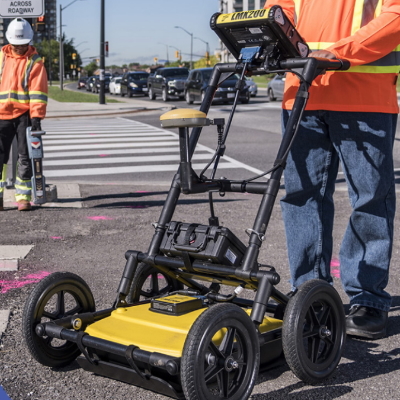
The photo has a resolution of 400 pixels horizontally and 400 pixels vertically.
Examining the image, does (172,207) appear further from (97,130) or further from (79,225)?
(97,130)

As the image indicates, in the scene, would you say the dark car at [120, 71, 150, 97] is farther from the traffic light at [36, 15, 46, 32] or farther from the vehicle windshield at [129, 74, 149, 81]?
the traffic light at [36, 15, 46, 32]

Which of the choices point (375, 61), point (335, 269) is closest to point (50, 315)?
point (375, 61)

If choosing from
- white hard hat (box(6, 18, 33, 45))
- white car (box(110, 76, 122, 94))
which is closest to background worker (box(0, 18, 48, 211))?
white hard hat (box(6, 18, 33, 45))

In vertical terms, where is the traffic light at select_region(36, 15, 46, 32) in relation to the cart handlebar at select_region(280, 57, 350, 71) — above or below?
above

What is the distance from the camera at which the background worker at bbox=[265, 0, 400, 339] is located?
140 inches

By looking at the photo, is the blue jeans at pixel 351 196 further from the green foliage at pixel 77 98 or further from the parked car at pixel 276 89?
the green foliage at pixel 77 98

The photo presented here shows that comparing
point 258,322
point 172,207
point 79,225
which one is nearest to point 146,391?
point 258,322

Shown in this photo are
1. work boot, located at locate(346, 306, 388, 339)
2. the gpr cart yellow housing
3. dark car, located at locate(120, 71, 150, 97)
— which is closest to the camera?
the gpr cart yellow housing

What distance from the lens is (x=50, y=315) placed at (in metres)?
3.23

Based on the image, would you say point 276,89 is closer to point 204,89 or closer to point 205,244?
point 204,89

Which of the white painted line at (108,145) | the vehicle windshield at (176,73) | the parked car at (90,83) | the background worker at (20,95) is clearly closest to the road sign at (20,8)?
the white painted line at (108,145)

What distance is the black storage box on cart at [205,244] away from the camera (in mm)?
2980

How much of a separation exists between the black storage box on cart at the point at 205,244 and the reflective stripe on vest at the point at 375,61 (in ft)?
3.75

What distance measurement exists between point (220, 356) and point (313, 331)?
0.57m
